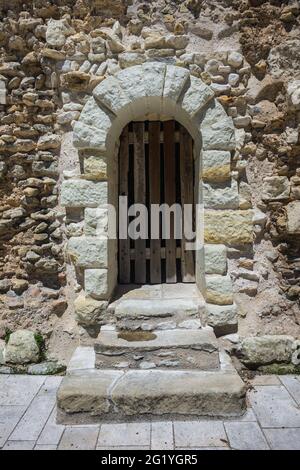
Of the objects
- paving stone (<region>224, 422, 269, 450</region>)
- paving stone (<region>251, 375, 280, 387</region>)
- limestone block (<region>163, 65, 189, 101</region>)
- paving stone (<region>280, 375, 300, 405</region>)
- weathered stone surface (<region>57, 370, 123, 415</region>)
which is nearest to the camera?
paving stone (<region>224, 422, 269, 450</region>)

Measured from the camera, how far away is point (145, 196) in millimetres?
4012

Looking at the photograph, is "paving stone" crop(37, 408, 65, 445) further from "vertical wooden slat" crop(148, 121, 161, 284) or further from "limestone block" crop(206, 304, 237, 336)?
"vertical wooden slat" crop(148, 121, 161, 284)

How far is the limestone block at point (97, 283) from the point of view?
326cm

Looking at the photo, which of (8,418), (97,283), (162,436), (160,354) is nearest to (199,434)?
(162,436)

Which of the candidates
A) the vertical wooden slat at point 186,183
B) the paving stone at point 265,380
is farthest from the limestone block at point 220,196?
the paving stone at point 265,380

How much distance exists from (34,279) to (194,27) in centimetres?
295

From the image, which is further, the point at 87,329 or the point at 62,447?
the point at 87,329

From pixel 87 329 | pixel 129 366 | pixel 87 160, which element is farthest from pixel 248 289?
pixel 87 160

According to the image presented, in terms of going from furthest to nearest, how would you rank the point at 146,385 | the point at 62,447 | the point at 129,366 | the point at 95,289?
the point at 95,289 → the point at 129,366 → the point at 146,385 → the point at 62,447

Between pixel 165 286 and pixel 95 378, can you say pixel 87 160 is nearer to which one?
pixel 165 286

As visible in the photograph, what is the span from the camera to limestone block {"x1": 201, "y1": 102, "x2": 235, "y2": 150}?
3.23 m

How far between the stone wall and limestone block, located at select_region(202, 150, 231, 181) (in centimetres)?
3

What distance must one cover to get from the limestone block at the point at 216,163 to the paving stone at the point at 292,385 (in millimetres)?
1876

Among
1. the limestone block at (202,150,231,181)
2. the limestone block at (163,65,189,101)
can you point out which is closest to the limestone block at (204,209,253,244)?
the limestone block at (202,150,231,181)
